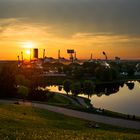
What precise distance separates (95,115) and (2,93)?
35.4 metres

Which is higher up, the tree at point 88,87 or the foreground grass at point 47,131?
the foreground grass at point 47,131

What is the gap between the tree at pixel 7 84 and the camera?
8781cm

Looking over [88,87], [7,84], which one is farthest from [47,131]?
[88,87]

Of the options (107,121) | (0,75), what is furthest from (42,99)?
(107,121)

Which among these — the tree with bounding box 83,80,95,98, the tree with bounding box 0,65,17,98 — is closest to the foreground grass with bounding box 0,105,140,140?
the tree with bounding box 0,65,17,98

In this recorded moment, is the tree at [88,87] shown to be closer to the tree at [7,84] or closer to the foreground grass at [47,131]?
the tree at [7,84]

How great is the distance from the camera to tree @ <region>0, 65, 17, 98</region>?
Result: 87.8m

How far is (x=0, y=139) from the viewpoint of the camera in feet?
63.4

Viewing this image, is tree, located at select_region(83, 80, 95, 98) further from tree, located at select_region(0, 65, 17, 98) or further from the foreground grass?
the foreground grass

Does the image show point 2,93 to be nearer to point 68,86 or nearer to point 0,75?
point 0,75

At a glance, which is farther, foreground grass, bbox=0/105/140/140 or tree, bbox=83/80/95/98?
tree, bbox=83/80/95/98

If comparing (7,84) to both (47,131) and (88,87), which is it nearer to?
(88,87)

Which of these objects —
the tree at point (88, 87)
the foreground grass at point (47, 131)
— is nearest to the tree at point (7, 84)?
the foreground grass at point (47, 131)

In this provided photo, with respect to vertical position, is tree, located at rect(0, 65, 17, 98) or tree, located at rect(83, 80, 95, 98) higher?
tree, located at rect(0, 65, 17, 98)
